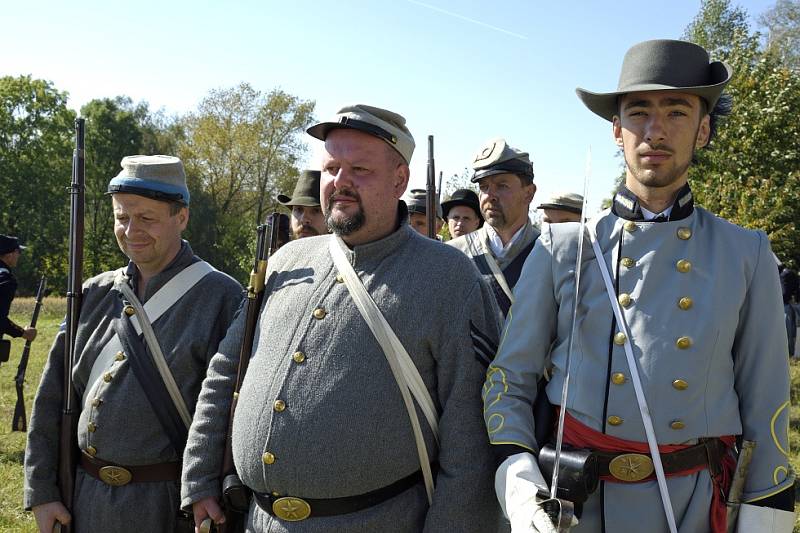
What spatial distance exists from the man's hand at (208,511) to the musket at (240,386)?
2cm

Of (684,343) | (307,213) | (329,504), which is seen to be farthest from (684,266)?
(307,213)

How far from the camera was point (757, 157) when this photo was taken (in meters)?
17.3

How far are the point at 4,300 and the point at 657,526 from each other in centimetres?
760

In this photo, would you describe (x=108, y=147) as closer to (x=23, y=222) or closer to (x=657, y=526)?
(x=23, y=222)

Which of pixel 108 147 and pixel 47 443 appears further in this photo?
pixel 108 147

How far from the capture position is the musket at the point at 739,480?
7.45 ft

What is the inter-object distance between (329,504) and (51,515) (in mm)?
1501

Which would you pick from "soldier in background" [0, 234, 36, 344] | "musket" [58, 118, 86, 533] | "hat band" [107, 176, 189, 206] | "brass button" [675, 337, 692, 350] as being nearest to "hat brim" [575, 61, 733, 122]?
"brass button" [675, 337, 692, 350]

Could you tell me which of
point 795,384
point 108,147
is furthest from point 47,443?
point 108,147

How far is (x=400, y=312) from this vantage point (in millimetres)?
2539

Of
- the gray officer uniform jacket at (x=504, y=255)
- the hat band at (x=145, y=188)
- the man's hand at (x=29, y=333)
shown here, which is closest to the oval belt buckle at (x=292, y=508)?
the hat band at (x=145, y=188)

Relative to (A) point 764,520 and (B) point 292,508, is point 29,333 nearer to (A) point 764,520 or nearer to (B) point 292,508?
(B) point 292,508

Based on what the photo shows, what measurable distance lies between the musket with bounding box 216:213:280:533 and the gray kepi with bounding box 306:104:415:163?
53 cm

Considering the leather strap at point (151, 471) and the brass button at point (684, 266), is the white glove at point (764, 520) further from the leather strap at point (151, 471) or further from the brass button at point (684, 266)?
the leather strap at point (151, 471)
